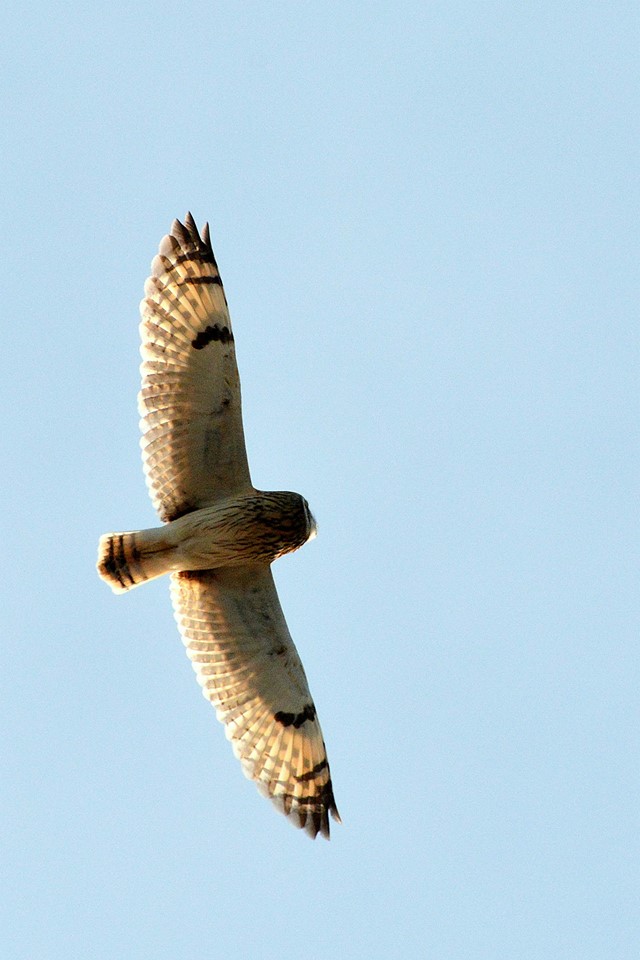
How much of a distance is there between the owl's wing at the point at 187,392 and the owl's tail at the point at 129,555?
337 mm

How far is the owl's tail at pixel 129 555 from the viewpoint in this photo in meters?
11.2

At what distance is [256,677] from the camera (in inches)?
470

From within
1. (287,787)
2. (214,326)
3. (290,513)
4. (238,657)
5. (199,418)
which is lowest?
(287,787)

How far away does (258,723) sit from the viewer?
39.3 feet

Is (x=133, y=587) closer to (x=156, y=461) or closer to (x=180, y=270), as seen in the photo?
(x=156, y=461)

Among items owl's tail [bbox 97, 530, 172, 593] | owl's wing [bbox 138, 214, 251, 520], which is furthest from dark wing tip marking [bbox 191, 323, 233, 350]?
owl's tail [bbox 97, 530, 172, 593]

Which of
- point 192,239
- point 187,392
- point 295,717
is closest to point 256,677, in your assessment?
point 295,717

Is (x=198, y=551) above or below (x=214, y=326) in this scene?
below

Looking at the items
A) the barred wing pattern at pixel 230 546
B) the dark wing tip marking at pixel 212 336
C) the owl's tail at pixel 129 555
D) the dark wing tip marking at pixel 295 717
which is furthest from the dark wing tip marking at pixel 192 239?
the dark wing tip marking at pixel 295 717

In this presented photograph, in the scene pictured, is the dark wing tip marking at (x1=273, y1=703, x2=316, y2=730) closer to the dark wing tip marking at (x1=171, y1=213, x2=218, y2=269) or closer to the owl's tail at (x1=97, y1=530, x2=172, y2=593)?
the owl's tail at (x1=97, y1=530, x2=172, y2=593)

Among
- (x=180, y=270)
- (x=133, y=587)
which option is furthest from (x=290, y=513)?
(x=180, y=270)

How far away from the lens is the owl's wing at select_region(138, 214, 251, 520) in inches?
442

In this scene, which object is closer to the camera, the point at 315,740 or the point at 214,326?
the point at 214,326

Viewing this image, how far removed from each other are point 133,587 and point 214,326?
2166 millimetres
